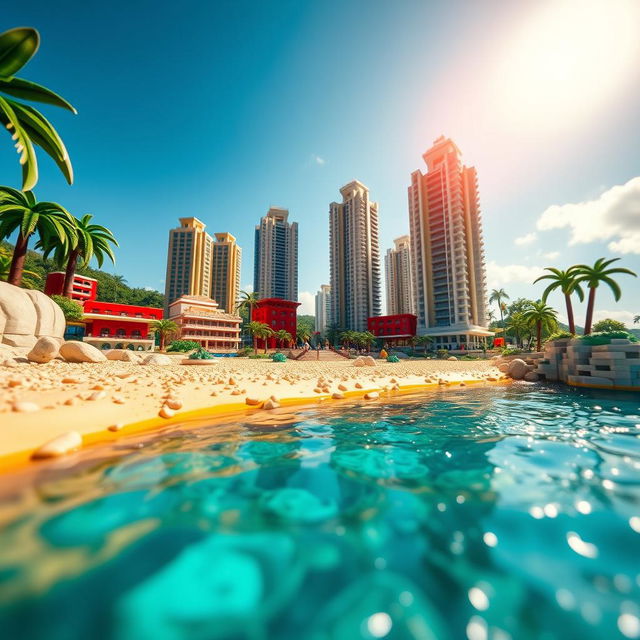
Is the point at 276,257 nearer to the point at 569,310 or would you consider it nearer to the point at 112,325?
the point at 112,325

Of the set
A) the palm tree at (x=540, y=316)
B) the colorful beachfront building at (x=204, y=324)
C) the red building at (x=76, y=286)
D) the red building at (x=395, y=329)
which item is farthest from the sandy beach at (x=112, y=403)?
the red building at (x=395, y=329)

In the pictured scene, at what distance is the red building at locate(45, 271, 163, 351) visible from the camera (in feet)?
133

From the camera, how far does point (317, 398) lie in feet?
24.3

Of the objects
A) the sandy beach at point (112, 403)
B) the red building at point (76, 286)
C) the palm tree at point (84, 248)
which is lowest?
the sandy beach at point (112, 403)

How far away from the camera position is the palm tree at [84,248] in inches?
695

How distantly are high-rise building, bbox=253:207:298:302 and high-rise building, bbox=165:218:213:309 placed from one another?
23522mm

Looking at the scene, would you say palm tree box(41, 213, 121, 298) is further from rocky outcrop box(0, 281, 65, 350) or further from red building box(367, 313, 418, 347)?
red building box(367, 313, 418, 347)

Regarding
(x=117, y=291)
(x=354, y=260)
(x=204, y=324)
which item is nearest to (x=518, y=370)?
(x=204, y=324)

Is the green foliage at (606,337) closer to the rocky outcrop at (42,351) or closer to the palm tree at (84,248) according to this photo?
the rocky outcrop at (42,351)

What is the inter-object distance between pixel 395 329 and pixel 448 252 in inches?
892

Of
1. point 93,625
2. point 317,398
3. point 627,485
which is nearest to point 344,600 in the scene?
point 93,625

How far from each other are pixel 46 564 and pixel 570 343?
16394mm

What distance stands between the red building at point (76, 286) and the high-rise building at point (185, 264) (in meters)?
42.8

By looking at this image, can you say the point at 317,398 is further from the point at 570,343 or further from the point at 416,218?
the point at 416,218
